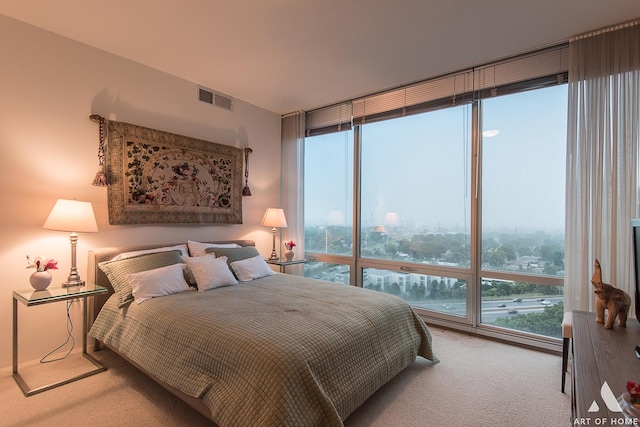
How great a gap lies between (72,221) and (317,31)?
98.1 inches

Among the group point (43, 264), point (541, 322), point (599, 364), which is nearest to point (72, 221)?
point (43, 264)

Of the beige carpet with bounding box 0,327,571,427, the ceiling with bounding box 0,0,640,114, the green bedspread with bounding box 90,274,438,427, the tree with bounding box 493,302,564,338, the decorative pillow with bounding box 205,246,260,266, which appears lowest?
the beige carpet with bounding box 0,327,571,427

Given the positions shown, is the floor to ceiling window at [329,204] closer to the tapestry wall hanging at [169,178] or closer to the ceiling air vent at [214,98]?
the tapestry wall hanging at [169,178]

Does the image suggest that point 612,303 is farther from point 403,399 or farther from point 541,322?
point 403,399

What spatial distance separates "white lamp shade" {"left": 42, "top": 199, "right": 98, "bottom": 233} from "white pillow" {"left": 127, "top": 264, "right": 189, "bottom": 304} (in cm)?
52

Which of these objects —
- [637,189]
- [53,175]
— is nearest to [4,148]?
[53,175]

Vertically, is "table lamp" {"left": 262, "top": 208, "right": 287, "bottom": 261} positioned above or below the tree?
above

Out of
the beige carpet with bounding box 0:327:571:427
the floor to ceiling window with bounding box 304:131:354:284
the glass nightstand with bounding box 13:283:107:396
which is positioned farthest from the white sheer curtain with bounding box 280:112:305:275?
the glass nightstand with bounding box 13:283:107:396

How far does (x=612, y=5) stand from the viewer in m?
2.30

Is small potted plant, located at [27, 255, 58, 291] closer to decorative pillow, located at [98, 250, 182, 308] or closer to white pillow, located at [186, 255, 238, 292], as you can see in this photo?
decorative pillow, located at [98, 250, 182, 308]

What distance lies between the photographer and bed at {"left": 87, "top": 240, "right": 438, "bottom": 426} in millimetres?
1601

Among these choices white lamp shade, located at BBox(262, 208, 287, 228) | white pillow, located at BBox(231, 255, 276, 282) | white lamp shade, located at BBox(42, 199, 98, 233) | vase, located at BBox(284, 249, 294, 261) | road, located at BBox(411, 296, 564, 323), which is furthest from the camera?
vase, located at BBox(284, 249, 294, 261)

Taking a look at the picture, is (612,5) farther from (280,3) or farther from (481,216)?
(280,3)

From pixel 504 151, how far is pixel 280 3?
2505 mm
